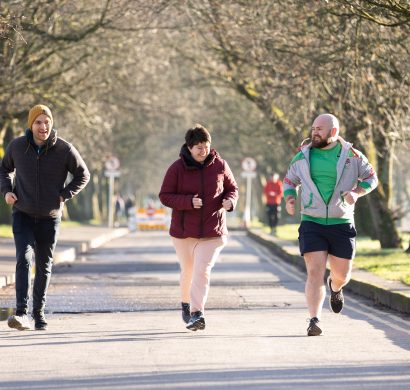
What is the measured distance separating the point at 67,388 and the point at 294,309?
6610mm

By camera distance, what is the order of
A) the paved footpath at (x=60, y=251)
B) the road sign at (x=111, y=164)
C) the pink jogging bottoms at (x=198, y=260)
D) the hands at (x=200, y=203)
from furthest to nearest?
the road sign at (x=111, y=164) < the paved footpath at (x=60, y=251) < the pink jogging bottoms at (x=198, y=260) < the hands at (x=200, y=203)

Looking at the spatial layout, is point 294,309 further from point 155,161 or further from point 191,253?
point 155,161

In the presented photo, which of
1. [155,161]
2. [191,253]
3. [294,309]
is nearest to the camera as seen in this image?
[191,253]

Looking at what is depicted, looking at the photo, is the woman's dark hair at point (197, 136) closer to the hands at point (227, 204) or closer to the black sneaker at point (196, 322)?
the hands at point (227, 204)

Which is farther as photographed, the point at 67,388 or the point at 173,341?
the point at 173,341

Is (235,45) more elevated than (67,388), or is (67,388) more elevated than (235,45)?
(235,45)

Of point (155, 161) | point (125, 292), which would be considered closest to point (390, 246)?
point (125, 292)

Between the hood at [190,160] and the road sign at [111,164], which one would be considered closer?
the hood at [190,160]

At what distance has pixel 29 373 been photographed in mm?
8773

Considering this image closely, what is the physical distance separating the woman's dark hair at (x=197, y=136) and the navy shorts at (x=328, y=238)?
1.10 m

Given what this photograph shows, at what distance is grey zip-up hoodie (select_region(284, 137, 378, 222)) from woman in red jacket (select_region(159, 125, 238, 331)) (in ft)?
2.10

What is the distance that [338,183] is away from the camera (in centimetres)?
1140

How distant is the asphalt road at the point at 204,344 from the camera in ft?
27.8

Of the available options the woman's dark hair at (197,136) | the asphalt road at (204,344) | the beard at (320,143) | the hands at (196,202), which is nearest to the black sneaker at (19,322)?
the asphalt road at (204,344)
